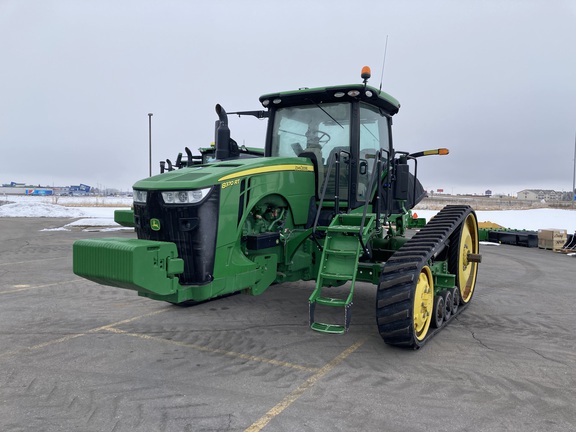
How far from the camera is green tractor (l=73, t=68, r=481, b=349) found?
4.28 m

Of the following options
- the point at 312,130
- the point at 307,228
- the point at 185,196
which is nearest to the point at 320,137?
the point at 312,130

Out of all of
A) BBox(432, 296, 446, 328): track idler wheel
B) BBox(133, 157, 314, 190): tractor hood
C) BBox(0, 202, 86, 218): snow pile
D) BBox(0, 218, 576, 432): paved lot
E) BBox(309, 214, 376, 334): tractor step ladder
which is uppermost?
BBox(133, 157, 314, 190): tractor hood

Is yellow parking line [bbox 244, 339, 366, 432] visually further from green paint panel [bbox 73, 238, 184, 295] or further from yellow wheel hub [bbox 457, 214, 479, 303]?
yellow wheel hub [bbox 457, 214, 479, 303]

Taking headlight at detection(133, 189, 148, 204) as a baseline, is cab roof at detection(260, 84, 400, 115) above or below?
above

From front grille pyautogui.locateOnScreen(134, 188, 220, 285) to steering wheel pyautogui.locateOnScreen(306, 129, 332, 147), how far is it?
1918 mm

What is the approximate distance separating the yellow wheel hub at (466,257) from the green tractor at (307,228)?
1.2 inches

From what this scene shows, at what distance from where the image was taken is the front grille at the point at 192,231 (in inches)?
170

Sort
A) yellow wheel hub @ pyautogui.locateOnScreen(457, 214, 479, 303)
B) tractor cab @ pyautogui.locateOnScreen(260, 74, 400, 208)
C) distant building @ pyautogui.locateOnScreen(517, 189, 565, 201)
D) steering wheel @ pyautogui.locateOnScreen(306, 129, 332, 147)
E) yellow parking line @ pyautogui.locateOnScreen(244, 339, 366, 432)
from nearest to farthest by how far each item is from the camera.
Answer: yellow parking line @ pyautogui.locateOnScreen(244, 339, 366, 432), tractor cab @ pyautogui.locateOnScreen(260, 74, 400, 208), steering wheel @ pyautogui.locateOnScreen(306, 129, 332, 147), yellow wheel hub @ pyautogui.locateOnScreen(457, 214, 479, 303), distant building @ pyautogui.locateOnScreen(517, 189, 565, 201)

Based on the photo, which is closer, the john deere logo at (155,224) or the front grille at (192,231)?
the front grille at (192,231)

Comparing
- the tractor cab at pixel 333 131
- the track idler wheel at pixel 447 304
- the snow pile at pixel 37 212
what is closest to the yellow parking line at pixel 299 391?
the track idler wheel at pixel 447 304

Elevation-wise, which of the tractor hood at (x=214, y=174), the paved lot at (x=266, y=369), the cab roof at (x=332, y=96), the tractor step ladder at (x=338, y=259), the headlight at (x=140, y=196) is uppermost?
the cab roof at (x=332, y=96)

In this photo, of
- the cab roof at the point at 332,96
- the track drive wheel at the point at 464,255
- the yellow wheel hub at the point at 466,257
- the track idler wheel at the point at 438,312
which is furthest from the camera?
the yellow wheel hub at the point at 466,257

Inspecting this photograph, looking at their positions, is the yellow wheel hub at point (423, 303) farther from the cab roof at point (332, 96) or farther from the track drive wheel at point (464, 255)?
the cab roof at point (332, 96)

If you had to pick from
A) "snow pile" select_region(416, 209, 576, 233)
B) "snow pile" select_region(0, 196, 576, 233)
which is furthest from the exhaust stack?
"snow pile" select_region(416, 209, 576, 233)
